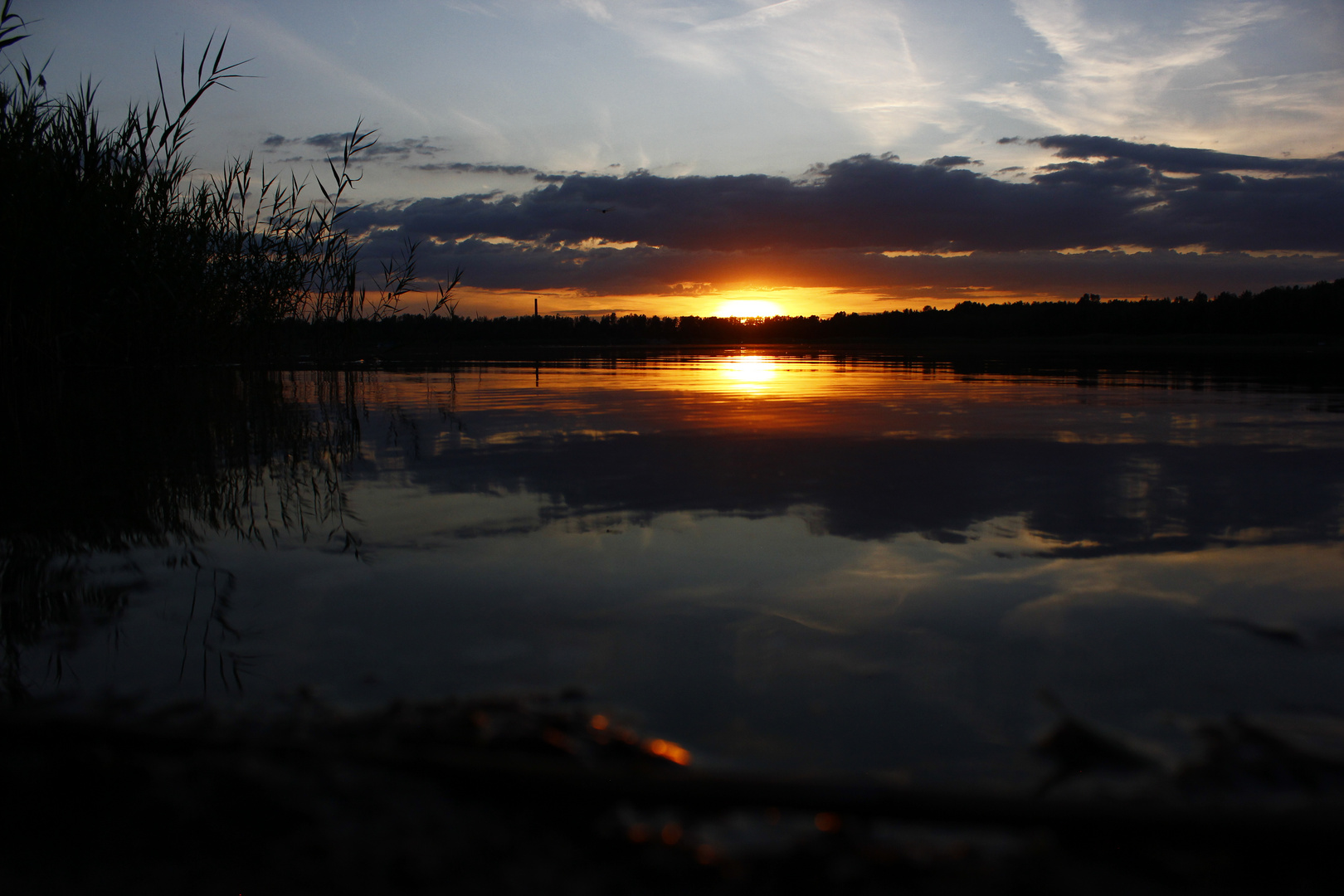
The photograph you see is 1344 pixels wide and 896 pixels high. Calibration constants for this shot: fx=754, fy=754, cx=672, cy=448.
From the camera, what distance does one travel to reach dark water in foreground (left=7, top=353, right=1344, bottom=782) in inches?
44.6

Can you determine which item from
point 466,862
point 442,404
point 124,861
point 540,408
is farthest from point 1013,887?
point 442,404

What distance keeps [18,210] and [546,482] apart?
4.06 metres

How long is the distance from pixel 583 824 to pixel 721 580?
919mm

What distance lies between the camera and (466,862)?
2.40 ft

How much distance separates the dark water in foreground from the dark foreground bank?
0.13 meters

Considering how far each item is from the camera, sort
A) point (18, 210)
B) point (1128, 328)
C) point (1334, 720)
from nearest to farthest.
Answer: point (1334, 720), point (18, 210), point (1128, 328)

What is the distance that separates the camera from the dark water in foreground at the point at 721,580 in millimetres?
1133

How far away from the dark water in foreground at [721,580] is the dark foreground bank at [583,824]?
126 mm

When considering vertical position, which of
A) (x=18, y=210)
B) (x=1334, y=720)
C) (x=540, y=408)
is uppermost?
(x=18, y=210)

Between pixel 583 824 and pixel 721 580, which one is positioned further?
pixel 721 580

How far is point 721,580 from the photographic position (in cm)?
168

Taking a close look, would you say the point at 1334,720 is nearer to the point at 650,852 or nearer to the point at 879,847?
the point at 879,847

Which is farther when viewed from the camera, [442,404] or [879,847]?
[442,404]

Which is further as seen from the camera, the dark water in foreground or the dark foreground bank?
the dark water in foreground
